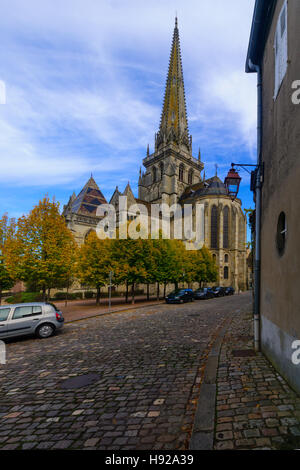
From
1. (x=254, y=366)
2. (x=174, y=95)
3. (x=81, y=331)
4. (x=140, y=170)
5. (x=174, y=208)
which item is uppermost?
(x=174, y=95)

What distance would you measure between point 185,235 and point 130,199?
13731 millimetres

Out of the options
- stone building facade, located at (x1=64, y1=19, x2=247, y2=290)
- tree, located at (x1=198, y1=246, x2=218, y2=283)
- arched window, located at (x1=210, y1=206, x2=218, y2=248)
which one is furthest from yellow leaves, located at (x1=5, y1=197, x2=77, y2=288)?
arched window, located at (x1=210, y1=206, x2=218, y2=248)

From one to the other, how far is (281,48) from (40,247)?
1671 centimetres

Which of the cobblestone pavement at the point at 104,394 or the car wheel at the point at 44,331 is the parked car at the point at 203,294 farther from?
the car wheel at the point at 44,331

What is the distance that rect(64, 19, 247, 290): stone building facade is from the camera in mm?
47031

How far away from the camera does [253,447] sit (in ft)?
9.37

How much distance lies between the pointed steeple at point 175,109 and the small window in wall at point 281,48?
5616 cm

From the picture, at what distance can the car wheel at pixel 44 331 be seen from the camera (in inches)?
383

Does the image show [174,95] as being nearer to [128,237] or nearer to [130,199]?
[130,199]

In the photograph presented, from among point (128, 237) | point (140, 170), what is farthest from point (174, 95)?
point (128, 237)

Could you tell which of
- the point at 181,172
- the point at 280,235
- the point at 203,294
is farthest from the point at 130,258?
the point at 181,172

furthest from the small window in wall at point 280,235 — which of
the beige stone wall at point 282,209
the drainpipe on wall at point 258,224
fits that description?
the drainpipe on wall at point 258,224

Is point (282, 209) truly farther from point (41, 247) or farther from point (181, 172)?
point (181, 172)

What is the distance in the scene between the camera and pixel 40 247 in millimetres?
17328
